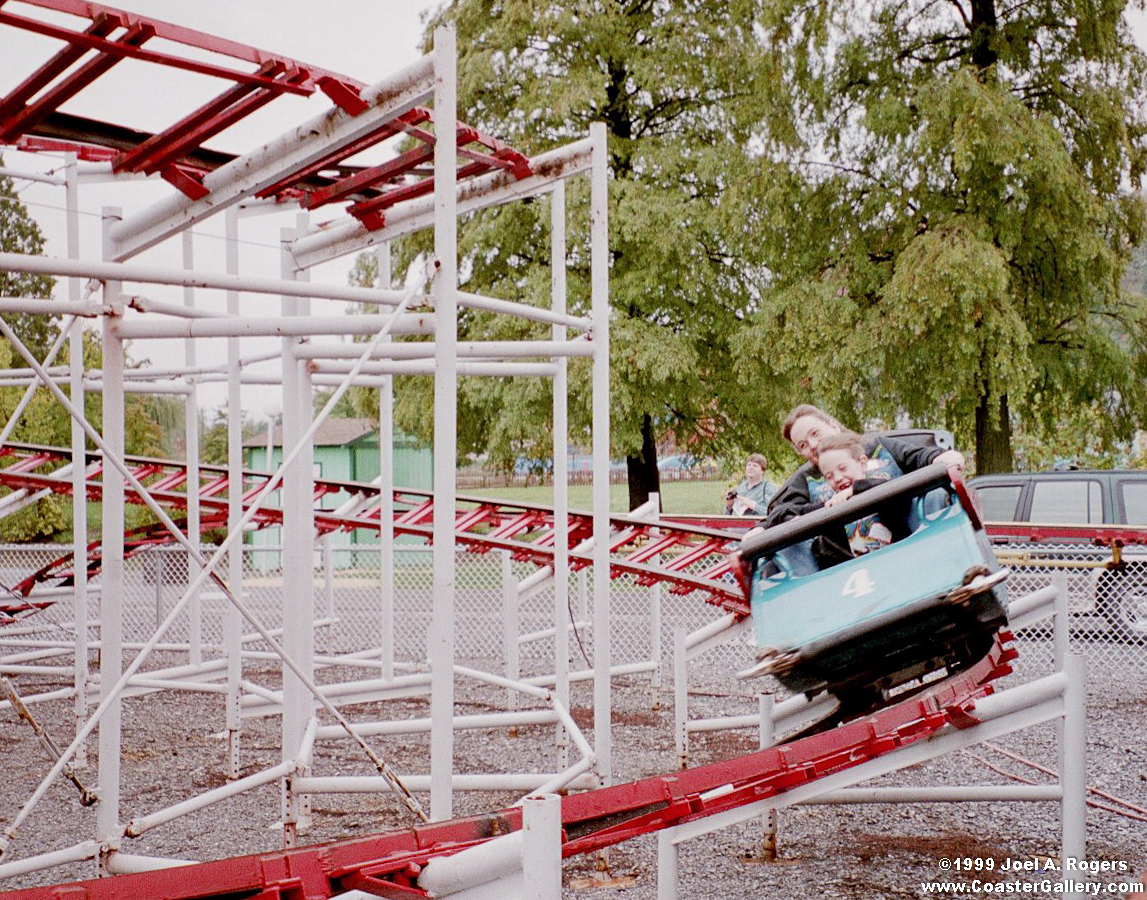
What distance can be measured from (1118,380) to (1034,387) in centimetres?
110

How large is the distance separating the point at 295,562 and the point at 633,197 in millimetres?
14567

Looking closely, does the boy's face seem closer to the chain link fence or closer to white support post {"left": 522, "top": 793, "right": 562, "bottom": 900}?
the chain link fence

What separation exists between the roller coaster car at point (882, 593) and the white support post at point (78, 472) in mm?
3052

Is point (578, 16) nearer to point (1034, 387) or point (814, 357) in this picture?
point (814, 357)

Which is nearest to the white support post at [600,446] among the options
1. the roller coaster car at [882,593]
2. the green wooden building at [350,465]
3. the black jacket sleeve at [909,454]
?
the roller coaster car at [882,593]

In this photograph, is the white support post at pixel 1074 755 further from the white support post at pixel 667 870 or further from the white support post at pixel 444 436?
the white support post at pixel 444 436

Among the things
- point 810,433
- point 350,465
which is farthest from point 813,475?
point 350,465

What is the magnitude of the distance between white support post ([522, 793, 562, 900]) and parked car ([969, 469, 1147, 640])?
699 centimetres

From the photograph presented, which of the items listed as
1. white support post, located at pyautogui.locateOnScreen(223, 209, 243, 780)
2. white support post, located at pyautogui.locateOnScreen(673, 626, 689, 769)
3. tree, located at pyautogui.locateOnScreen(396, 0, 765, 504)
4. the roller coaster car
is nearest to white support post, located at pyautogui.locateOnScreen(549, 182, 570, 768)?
white support post, located at pyautogui.locateOnScreen(673, 626, 689, 769)

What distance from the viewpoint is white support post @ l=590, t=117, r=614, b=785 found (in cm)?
448

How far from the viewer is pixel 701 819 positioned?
3740 millimetres

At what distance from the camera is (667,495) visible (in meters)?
30.0

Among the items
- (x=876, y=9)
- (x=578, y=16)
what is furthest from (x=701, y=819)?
Result: (x=578, y=16)

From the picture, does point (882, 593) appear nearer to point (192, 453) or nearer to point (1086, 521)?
point (192, 453)
